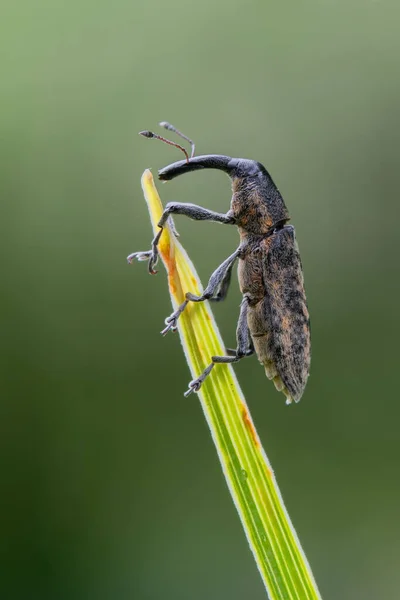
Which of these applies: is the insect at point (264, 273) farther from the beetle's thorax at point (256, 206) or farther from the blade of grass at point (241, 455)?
the blade of grass at point (241, 455)

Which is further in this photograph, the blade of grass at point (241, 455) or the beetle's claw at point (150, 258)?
the beetle's claw at point (150, 258)

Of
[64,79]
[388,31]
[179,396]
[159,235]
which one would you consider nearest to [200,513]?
[179,396]

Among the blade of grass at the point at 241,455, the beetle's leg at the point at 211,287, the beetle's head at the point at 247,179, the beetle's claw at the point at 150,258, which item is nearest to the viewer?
the blade of grass at the point at 241,455

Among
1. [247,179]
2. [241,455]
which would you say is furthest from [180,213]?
[241,455]

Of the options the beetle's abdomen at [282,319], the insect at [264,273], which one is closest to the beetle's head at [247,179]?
the insect at [264,273]

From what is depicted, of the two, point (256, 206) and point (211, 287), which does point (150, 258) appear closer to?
point (211, 287)

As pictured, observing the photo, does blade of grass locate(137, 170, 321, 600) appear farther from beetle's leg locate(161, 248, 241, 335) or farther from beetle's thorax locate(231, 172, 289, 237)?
beetle's thorax locate(231, 172, 289, 237)

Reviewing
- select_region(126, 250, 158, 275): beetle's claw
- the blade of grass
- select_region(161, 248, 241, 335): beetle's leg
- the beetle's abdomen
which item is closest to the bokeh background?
the beetle's abdomen
